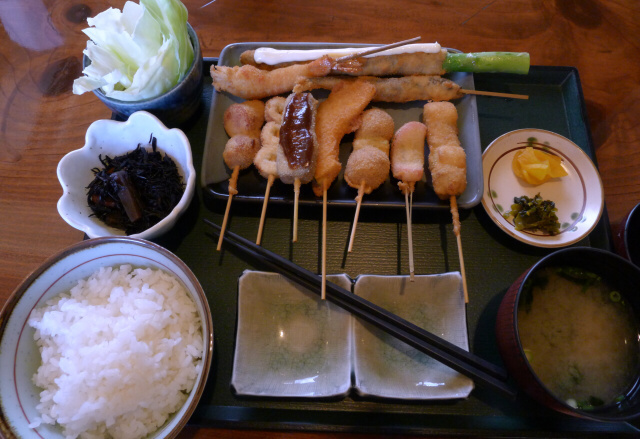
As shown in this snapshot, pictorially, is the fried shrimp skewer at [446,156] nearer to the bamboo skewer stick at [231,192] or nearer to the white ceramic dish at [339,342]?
the white ceramic dish at [339,342]

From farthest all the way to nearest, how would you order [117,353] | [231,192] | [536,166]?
[536,166] < [231,192] < [117,353]

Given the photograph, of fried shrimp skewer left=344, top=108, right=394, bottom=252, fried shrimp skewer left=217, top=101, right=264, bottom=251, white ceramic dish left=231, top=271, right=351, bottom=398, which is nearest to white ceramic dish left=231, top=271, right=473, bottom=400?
white ceramic dish left=231, top=271, right=351, bottom=398

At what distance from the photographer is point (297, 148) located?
2.03m

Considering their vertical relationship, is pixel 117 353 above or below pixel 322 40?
below

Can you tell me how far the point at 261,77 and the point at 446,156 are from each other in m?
1.25

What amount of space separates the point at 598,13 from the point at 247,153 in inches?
116

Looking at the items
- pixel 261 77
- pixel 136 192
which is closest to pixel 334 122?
pixel 261 77

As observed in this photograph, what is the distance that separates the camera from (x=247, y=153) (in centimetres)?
220

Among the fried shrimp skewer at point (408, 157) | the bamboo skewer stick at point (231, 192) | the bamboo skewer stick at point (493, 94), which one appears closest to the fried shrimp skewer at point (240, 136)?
the bamboo skewer stick at point (231, 192)

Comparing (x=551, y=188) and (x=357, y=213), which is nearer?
(x=357, y=213)

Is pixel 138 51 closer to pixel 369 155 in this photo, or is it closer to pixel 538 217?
pixel 369 155

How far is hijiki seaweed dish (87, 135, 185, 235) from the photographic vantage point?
2000 millimetres

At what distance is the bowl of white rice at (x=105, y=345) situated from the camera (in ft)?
5.00

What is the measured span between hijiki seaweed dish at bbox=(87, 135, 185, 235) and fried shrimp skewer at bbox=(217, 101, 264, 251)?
289 millimetres
